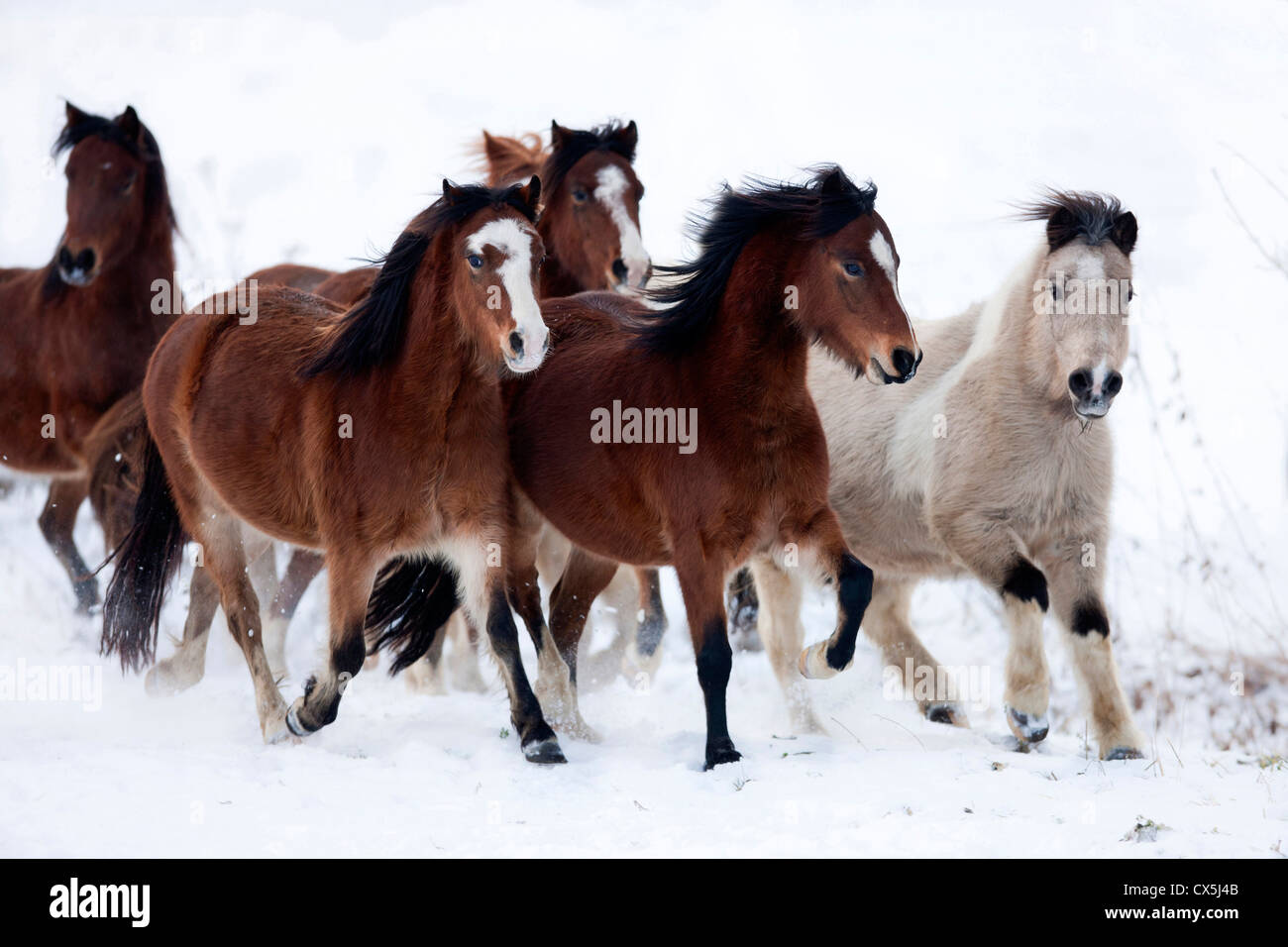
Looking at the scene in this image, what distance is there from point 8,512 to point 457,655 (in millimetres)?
5407

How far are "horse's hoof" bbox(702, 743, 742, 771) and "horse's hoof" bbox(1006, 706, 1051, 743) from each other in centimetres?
129

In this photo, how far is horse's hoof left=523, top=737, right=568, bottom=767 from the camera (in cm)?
495

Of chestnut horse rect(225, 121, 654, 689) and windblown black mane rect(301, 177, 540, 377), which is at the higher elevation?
chestnut horse rect(225, 121, 654, 689)

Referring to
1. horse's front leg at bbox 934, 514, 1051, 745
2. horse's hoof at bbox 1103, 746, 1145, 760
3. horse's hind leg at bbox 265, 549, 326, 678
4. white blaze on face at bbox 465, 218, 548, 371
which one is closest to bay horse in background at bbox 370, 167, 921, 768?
white blaze on face at bbox 465, 218, 548, 371

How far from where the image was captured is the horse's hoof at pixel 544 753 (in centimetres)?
495

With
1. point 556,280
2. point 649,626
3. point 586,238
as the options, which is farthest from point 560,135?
point 649,626

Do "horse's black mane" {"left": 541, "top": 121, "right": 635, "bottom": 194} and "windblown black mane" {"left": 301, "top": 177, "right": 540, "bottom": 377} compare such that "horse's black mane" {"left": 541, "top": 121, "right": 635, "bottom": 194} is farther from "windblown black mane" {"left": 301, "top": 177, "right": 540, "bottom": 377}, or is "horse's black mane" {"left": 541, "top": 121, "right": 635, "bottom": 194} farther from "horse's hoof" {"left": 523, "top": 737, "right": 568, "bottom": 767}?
"horse's hoof" {"left": 523, "top": 737, "right": 568, "bottom": 767}

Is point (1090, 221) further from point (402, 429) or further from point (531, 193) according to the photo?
point (402, 429)

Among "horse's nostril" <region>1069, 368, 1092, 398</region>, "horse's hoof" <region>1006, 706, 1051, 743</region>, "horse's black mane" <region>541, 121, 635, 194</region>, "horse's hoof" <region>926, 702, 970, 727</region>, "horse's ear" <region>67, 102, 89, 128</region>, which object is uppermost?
"horse's ear" <region>67, 102, 89, 128</region>

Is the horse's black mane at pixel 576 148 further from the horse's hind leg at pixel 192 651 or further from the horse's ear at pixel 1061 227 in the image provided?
the horse's hind leg at pixel 192 651

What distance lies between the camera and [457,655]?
760cm
